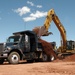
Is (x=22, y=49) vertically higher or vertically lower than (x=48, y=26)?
lower

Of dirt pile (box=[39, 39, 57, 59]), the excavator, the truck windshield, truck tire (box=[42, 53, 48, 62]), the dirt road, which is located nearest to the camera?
the dirt road

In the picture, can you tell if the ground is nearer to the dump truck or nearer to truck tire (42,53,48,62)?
the dump truck

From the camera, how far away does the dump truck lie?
955 inches

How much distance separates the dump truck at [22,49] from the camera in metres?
24.3

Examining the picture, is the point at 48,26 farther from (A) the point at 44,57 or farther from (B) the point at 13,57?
(B) the point at 13,57

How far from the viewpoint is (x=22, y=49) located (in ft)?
84.4

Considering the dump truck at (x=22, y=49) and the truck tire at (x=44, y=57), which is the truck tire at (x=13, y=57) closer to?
the dump truck at (x=22, y=49)

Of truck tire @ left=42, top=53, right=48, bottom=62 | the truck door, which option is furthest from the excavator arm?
the truck door

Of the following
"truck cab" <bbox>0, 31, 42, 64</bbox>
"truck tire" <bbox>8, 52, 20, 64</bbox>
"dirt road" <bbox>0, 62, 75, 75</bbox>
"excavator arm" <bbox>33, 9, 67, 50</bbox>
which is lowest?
"dirt road" <bbox>0, 62, 75, 75</bbox>

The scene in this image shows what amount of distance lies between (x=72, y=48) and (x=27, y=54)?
12.7 meters

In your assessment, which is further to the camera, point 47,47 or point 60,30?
point 60,30

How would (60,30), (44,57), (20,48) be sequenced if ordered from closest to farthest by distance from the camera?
(20,48) < (44,57) < (60,30)

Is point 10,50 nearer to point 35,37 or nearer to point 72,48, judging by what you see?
point 35,37

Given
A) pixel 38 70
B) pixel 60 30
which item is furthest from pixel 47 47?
pixel 38 70
